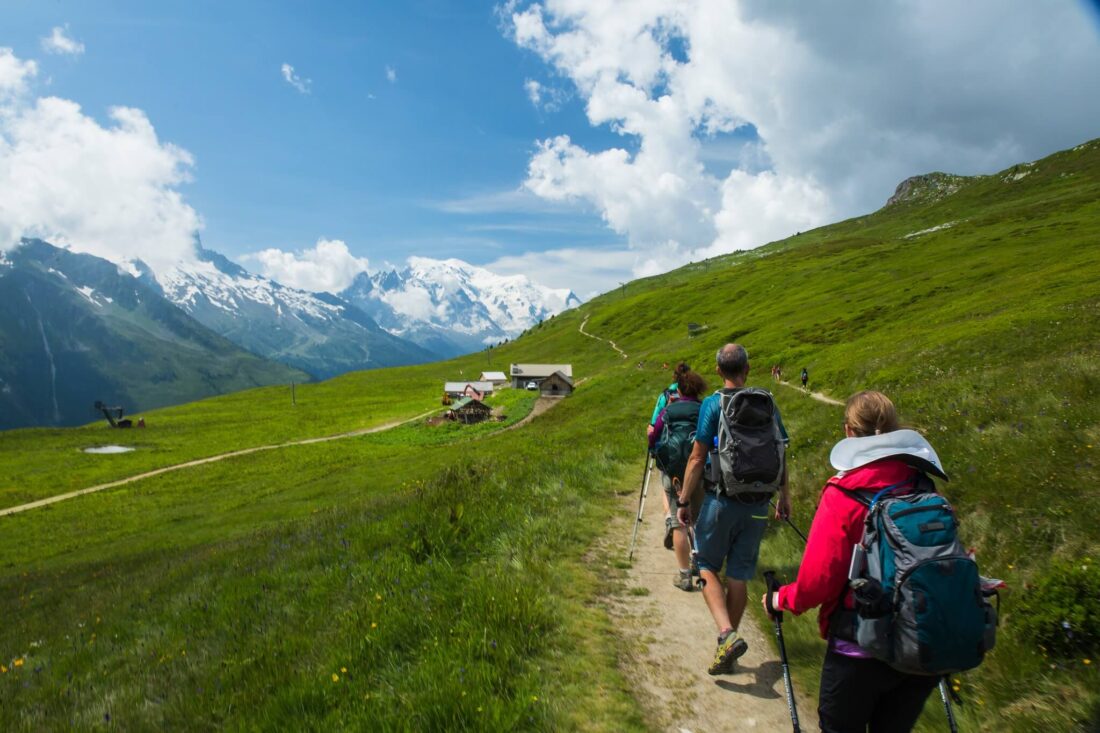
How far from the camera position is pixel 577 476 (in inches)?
537

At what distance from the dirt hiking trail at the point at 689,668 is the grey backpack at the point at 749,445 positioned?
1986mm

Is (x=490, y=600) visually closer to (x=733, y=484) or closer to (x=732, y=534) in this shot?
(x=732, y=534)

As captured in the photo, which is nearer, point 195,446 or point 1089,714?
point 1089,714

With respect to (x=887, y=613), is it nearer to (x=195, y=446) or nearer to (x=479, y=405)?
(x=479, y=405)

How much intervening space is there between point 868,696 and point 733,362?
11.9 ft

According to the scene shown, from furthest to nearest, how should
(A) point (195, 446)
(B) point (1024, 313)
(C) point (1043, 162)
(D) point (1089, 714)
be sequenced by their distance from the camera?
(C) point (1043, 162) < (A) point (195, 446) < (B) point (1024, 313) < (D) point (1089, 714)

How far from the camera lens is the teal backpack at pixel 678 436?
7.79 meters

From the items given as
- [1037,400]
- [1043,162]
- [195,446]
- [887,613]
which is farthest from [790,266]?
[887,613]

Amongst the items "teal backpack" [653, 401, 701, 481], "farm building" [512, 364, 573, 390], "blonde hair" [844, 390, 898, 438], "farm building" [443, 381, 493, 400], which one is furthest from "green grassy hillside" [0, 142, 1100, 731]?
"farm building" [512, 364, 573, 390]

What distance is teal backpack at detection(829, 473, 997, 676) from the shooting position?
10.1ft

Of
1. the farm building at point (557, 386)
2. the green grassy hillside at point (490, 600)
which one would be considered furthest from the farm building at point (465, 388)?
the green grassy hillside at point (490, 600)

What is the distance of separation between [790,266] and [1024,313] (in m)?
132

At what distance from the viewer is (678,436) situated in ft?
25.7

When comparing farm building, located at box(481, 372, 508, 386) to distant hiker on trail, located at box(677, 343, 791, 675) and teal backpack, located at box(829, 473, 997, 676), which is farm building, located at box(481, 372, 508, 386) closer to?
distant hiker on trail, located at box(677, 343, 791, 675)
